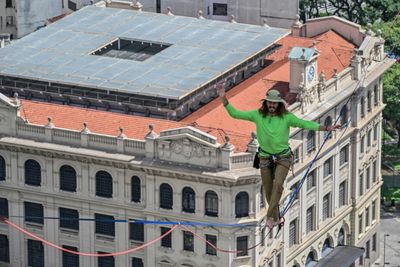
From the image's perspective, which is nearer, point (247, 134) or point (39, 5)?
point (247, 134)

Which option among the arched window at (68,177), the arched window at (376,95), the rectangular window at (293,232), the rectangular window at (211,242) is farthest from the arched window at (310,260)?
the arched window at (68,177)

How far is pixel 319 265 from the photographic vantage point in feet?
465

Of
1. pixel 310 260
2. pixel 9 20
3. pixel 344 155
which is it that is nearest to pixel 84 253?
pixel 310 260

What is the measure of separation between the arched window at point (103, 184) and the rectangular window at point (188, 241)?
7452mm

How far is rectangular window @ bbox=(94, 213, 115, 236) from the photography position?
128 meters

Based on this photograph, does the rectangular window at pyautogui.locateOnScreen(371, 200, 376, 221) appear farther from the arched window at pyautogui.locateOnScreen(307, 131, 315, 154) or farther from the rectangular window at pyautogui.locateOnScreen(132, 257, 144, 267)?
the rectangular window at pyautogui.locateOnScreen(132, 257, 144, 267)

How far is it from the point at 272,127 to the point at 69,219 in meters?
66.6

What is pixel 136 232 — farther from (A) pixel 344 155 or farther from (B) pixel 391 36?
(B) pixel 391 36

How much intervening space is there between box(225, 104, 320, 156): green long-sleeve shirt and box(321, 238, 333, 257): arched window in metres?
80.7

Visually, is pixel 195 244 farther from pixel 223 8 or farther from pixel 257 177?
pixel 223 8

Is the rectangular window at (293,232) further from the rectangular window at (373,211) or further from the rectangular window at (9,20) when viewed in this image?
the rectangular window at (9,20)

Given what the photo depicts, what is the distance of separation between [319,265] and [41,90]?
3078 cm

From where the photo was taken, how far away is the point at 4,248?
134250 millimetres

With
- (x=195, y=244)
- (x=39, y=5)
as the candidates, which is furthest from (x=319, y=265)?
(x=39, y=5)
